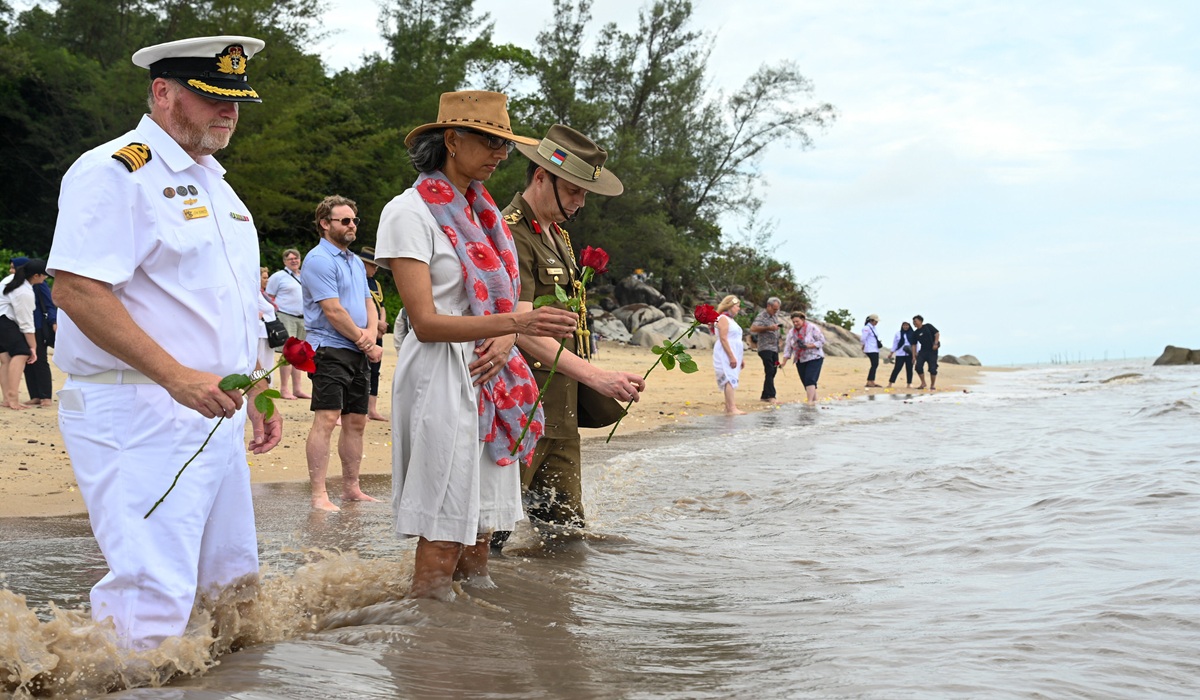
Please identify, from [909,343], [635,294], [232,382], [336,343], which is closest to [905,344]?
[909,343]

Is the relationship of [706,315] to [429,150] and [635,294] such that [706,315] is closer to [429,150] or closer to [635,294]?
[429,150]

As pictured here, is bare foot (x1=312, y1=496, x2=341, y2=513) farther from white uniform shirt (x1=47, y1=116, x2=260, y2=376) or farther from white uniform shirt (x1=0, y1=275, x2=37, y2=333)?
white uniform shirt (x1=0, y1=275, x2=37, y2=333)

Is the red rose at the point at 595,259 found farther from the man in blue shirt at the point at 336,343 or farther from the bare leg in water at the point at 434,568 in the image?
the man in blue shirt at the point at 336,343

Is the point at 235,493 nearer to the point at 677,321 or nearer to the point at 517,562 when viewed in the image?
the point at 517,562

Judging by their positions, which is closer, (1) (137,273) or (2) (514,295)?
(1) (137,273)

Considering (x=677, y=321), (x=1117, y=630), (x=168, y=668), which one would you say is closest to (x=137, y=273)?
(x=168, y=668)

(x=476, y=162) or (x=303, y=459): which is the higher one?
(x=476, y=162)

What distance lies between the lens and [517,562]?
573 centimetres

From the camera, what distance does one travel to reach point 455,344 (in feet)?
13.0

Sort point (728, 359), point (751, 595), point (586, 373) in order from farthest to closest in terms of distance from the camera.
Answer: point (728, 359) < point (751, 595) < point (586, 373)

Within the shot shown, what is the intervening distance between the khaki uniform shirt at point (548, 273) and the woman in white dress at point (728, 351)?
1126 cm

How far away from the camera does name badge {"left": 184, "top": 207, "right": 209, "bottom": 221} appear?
312cm

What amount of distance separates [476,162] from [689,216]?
4340 cm

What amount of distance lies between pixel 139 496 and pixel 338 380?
14.6 feet
